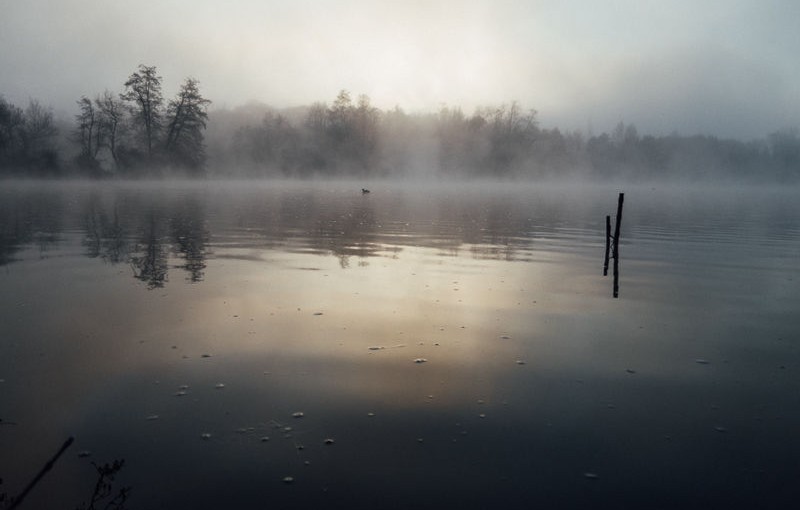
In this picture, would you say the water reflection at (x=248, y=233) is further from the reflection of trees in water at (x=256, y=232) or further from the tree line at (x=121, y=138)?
the tree line at (x=121, y=138)

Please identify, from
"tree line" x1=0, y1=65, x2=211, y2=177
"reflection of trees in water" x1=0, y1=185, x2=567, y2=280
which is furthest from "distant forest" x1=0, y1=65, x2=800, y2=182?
"reflection of trees in water" x1=0, y1=185, x2=567, y2=280

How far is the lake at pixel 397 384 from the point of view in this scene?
17.1 ft

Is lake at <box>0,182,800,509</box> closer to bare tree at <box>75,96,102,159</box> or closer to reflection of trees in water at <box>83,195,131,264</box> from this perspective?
reflection of trees in water at <box>83,195,131,264</box>

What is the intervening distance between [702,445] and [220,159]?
11762 centimetres

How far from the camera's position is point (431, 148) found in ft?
451

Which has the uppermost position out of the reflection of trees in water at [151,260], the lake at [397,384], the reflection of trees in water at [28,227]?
the reflection of trees in water at [28,227]

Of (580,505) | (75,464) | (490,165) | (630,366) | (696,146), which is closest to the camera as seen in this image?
(580,505)

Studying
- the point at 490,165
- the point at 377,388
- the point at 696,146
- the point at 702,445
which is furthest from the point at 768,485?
the point at 696,146

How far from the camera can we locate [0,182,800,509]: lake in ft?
17.1

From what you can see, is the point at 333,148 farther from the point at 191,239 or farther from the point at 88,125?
the point at 191,239

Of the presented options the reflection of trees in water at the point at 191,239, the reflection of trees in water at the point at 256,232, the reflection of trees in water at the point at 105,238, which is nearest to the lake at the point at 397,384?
the reflection of trees in water at the point at 191,239

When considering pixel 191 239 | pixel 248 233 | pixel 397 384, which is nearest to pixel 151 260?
pixel 191 239

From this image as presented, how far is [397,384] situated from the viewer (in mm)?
7395

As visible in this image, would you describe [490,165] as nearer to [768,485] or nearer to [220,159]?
[220,159]
